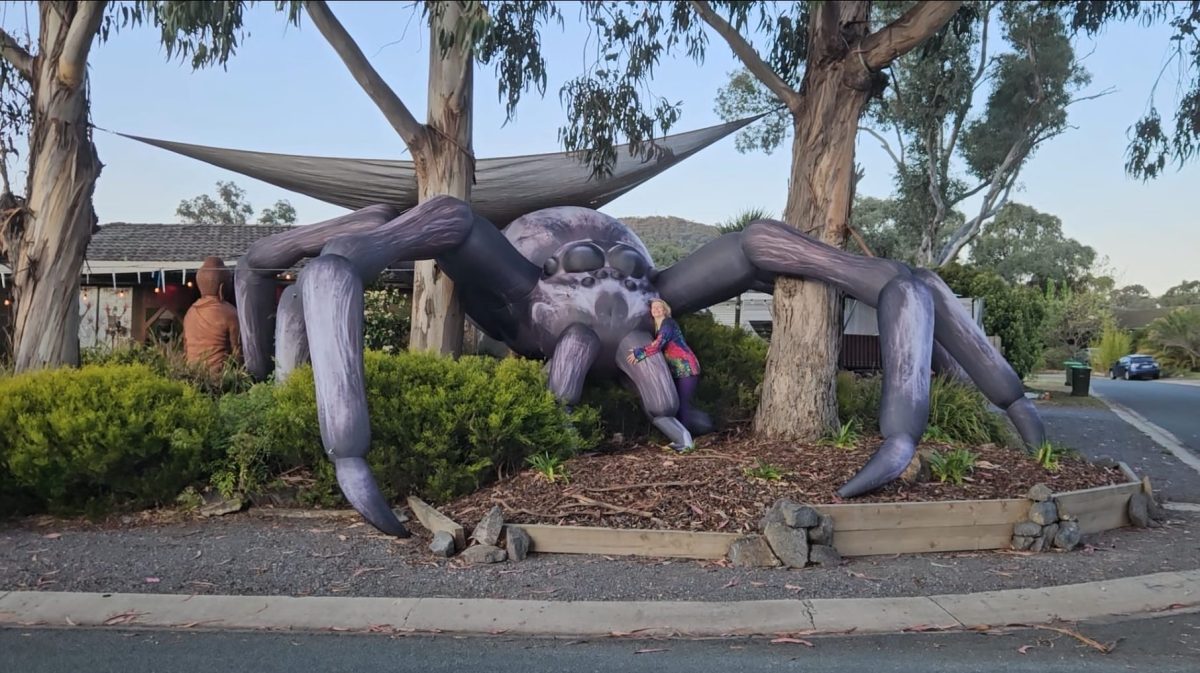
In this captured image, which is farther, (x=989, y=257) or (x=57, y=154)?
(x=989, y=257)

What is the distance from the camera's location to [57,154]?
332 inches

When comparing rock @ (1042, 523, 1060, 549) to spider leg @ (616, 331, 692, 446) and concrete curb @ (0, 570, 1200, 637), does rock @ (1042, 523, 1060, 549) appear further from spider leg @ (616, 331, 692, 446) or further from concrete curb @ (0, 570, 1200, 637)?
spider leg @ (616, 331, 692, 446)

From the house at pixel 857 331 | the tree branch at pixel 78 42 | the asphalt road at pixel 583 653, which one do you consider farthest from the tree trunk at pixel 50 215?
the house at pixel 857 331

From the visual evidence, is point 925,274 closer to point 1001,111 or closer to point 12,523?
point 12,523

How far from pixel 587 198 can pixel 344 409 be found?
6457 mm

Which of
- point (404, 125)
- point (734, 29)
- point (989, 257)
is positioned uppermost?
point (989, 257)

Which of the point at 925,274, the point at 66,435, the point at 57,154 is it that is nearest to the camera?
the point at 66,435

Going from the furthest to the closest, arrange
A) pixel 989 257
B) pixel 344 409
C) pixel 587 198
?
pixel 989 257 < pixel 587 198 < pixel 344 409

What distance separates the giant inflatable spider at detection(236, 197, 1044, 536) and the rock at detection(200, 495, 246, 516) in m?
1.37

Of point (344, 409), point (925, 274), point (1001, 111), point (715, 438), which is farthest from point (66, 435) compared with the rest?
point (1001, 111)

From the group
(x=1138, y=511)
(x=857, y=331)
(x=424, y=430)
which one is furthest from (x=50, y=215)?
(x=857, y=331)

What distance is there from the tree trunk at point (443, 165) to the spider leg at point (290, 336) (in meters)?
1.09

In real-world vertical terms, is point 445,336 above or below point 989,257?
below

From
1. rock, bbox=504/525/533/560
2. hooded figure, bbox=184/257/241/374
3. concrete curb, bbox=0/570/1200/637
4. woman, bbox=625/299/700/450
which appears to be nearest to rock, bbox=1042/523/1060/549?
concrete curb, bbox=0/570/1200/637
